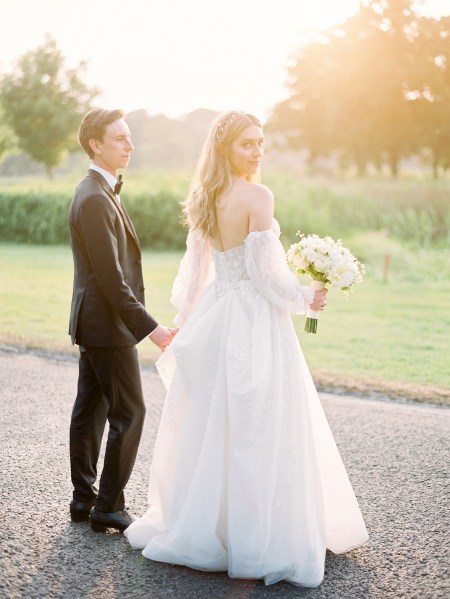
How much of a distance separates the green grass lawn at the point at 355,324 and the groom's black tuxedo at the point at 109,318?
13.8 feet

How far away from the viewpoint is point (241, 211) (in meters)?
3.75

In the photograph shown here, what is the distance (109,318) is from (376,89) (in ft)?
50.7

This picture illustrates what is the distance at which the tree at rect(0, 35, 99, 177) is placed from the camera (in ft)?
112

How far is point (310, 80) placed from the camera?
20562 mm

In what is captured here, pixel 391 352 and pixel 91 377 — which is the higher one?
pixel 91 377

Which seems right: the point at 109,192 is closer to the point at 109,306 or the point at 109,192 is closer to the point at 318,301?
the point at 109,306

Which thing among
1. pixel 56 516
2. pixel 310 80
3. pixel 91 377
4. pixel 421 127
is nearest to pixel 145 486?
pixel 56 516

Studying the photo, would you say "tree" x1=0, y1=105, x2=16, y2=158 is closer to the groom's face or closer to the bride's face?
the groom's face

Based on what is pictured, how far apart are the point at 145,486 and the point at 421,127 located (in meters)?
14.4

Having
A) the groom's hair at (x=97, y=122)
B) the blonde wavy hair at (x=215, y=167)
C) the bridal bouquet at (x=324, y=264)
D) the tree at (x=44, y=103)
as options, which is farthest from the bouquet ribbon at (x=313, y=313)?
the tree at (x=44, y=103)

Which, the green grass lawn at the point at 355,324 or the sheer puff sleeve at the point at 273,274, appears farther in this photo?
the green grass lawn at the point at 355,324

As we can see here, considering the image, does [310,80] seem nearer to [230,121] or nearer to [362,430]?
[362,430]

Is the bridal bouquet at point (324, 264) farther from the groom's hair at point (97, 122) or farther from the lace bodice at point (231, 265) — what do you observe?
the groom's hair at point (97, 122)

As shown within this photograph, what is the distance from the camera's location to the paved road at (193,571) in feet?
11.6
